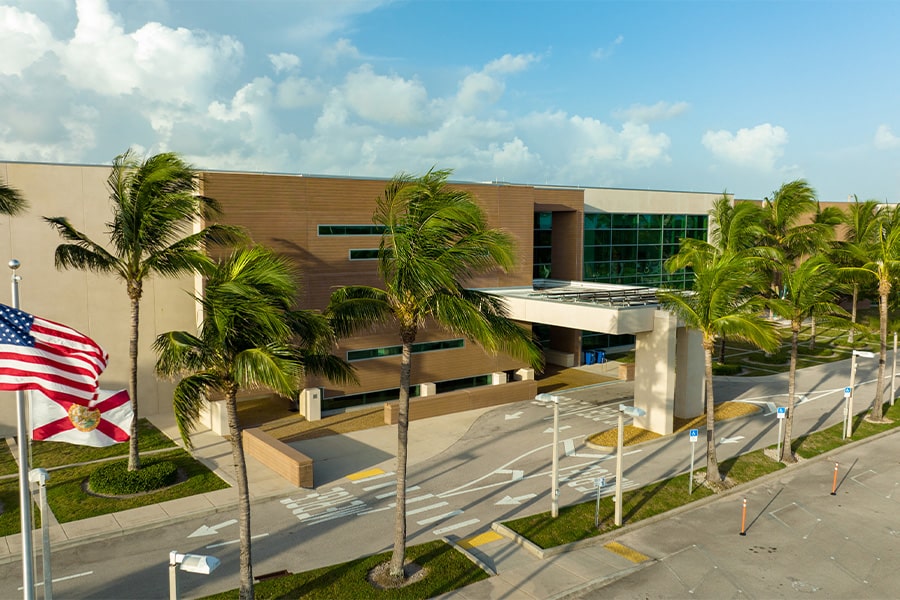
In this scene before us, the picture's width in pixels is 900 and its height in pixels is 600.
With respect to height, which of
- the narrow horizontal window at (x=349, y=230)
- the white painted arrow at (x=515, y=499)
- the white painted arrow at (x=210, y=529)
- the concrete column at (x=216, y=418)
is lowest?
the white painted arrow at (x=515, y=499)

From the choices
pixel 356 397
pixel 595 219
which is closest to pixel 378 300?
pixel 356 397

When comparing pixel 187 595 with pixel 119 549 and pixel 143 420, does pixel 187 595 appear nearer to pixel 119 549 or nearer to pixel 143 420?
pixel 119 549

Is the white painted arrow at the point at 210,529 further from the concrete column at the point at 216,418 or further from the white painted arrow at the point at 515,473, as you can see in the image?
the white painted arrow at the point at 515,473

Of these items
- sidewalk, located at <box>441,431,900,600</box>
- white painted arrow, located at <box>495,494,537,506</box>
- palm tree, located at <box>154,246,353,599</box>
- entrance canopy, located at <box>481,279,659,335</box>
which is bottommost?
sidewalk, located at <box>441,431,900,600</box>

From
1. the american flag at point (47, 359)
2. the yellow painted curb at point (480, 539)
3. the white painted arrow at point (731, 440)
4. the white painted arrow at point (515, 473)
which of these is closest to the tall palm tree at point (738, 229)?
the white painted arrow at point (731, 440)

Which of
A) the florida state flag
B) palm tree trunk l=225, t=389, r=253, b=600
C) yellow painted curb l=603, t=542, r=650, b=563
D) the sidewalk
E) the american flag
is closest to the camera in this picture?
the american flag

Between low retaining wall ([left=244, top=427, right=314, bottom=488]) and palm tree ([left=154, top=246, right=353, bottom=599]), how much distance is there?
24.4 feet

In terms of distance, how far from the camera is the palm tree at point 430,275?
1482cm

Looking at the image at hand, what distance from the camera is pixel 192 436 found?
2727 cm

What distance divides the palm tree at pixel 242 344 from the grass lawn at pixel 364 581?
131 cm

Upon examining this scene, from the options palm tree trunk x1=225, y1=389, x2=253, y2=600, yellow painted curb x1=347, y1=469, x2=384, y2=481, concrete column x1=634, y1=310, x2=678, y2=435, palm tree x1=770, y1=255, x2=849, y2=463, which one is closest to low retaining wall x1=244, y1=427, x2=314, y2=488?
yellow painted curb x1=347, y1=469, x2=384, y2=481

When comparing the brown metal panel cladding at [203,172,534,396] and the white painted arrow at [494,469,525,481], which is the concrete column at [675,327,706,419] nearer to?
the brown metal panel cladding at [203,172,534,396]

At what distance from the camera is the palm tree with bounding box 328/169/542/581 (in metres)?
14.8

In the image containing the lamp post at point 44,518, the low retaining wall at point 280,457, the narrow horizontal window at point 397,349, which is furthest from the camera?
the narrow horizontal window at point 397,349
